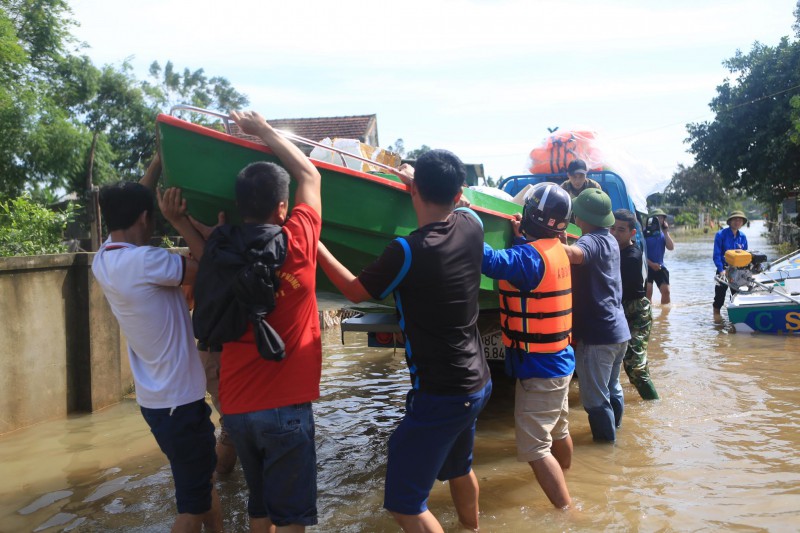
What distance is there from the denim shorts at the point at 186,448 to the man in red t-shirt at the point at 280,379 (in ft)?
1.07

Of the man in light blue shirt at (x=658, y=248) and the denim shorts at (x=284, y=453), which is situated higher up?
the man in light blue shirt at (x=658, y=248)

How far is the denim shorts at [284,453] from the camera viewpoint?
2.42m

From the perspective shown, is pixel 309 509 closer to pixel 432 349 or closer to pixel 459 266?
pixel 432 349

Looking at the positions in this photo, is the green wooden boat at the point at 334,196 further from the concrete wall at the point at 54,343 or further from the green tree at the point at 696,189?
the green tree at the point at 696,189

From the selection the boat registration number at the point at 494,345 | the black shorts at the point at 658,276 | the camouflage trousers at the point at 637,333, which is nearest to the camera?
the boat registration number at the point at 494,345

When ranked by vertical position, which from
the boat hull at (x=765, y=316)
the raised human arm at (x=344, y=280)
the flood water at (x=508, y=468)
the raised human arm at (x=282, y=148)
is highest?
the raised human arm at (x=282, y=148)

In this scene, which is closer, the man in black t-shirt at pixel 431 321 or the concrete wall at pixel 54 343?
the man in black t-shirt at pixel 431 321

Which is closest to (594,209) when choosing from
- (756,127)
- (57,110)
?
(57,110)

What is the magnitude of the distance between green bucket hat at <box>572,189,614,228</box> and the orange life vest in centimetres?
82

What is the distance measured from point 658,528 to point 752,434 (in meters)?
1.94

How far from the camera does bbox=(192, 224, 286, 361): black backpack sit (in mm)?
2334

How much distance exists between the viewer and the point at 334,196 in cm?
360

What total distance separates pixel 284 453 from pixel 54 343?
3622mm

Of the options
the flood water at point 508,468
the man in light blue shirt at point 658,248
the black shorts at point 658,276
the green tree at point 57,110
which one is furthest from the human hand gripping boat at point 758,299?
the green tree at point 57,110
